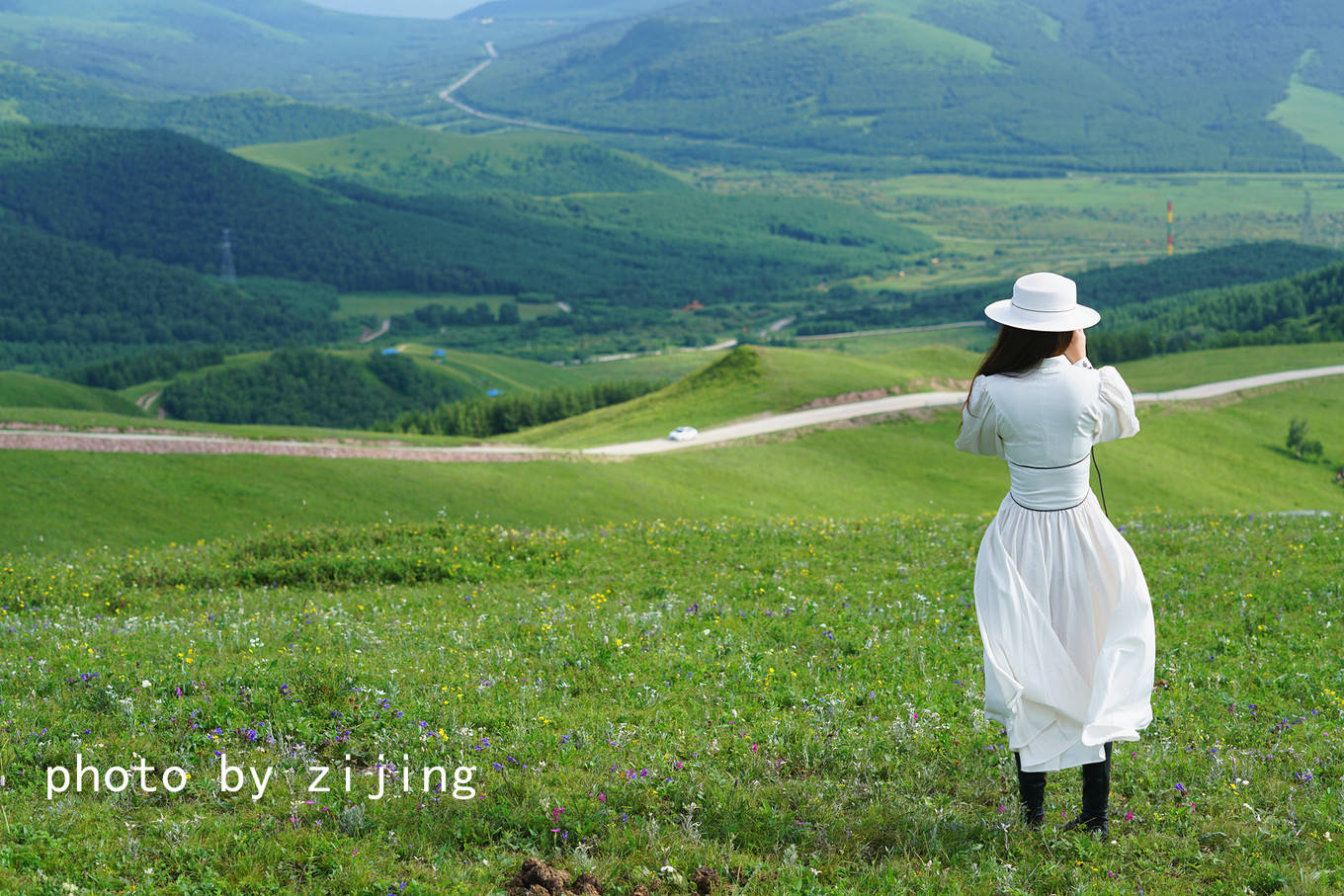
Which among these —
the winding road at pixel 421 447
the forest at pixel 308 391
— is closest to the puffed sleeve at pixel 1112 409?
the winding road at pixel 421 447

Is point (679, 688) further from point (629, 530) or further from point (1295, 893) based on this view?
point (629, 530)

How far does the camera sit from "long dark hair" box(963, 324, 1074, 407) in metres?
8.79

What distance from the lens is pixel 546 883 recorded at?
7.84m

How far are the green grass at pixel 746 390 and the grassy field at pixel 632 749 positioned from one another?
170 ft

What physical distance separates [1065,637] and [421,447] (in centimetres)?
4872

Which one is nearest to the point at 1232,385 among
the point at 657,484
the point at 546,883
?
the point at 657,484

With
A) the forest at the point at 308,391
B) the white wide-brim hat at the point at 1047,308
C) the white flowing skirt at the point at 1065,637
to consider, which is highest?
the white wide-brim hat at the point at 1047,308

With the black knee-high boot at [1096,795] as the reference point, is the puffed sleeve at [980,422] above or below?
above

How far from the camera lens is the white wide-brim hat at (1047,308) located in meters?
8.67

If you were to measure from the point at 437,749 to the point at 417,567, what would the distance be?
9380 millimetres

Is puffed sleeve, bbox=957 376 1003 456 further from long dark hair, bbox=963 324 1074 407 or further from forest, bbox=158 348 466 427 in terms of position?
forest, bbox=158 348 466 427

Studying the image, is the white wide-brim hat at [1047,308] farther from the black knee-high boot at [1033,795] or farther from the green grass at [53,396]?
the green grass at [53,396]

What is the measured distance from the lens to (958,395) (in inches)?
3039

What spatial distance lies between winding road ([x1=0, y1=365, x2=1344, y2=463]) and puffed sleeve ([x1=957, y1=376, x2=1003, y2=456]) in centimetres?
4265
